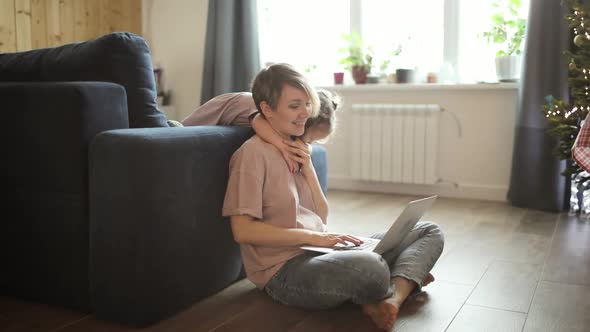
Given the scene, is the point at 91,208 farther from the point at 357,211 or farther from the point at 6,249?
the point at 357,211

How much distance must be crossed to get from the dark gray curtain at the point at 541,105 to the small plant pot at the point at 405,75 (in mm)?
765

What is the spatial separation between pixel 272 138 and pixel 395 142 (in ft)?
7.70

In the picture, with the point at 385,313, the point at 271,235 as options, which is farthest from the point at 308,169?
the point at 385,313

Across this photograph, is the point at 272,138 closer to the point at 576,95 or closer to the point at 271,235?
the point at 271,235

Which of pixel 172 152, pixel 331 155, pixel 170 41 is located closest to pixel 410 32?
pixel 331 155

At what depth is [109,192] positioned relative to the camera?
5.15ft

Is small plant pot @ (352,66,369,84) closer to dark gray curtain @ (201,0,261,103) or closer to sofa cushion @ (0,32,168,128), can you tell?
dark gray curtain @ (201,0,261,103)

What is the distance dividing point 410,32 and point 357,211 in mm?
1429

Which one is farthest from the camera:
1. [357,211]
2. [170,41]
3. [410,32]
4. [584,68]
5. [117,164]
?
[170,41]

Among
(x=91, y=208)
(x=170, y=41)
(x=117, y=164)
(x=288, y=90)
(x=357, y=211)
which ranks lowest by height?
(x=357, y=211)

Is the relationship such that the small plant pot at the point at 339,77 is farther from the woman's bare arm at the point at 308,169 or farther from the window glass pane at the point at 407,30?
the woman's bare arm at the point at 308,169

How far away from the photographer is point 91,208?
1.61 meters

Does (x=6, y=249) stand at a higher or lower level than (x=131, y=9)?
lower

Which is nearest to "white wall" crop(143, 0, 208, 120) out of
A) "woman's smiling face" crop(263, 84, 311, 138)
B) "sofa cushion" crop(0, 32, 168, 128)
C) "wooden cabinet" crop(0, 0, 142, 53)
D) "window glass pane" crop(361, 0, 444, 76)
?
"wooden cabinet" crop(0, 0, 142, 53)
